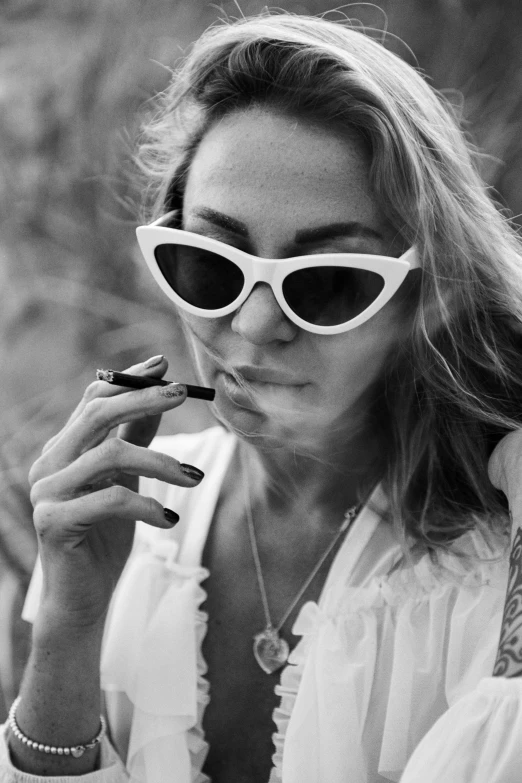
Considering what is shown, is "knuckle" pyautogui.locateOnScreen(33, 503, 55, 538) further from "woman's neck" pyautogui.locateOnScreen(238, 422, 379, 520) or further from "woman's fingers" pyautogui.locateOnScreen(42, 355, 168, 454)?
"woman's neck" pyautogui.locateOnScreen(238, 422, 379, 520)

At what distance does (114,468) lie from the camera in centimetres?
103

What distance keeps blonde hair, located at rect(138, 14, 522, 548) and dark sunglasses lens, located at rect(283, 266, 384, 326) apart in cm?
11

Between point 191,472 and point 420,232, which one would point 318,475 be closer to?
point 191,472

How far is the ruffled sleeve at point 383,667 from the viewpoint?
41.5 inches

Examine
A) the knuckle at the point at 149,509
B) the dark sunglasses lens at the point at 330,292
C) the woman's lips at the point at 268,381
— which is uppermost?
the dark sunglasses lens at the point at 330,292

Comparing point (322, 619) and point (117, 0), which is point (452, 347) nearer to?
point (322, 619)

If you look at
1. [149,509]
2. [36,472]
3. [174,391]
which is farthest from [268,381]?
[36,472]

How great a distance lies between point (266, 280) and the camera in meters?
1.00

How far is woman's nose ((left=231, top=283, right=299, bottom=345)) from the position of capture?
1011 millimetres

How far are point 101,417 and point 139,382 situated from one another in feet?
0.23

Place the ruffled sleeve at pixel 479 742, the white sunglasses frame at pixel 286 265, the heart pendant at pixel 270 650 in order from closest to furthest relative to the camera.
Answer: the ruffled sleeve at pixel 479 742
the white sunglasses frame at pixel 286 265
the heart pendant at pixel 270 650

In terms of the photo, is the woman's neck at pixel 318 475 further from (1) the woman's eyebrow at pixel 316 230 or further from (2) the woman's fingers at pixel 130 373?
(1) the woman's eyebrow at pixel 316 230

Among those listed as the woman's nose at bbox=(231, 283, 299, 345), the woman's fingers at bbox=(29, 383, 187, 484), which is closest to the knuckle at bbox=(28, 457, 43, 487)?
the woman's fingers at bbox=(29, 383, 187, 484)

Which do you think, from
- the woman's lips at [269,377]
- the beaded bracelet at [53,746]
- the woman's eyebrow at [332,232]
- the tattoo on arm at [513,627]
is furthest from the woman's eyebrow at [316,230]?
the beaded bracelet at [53,746]
